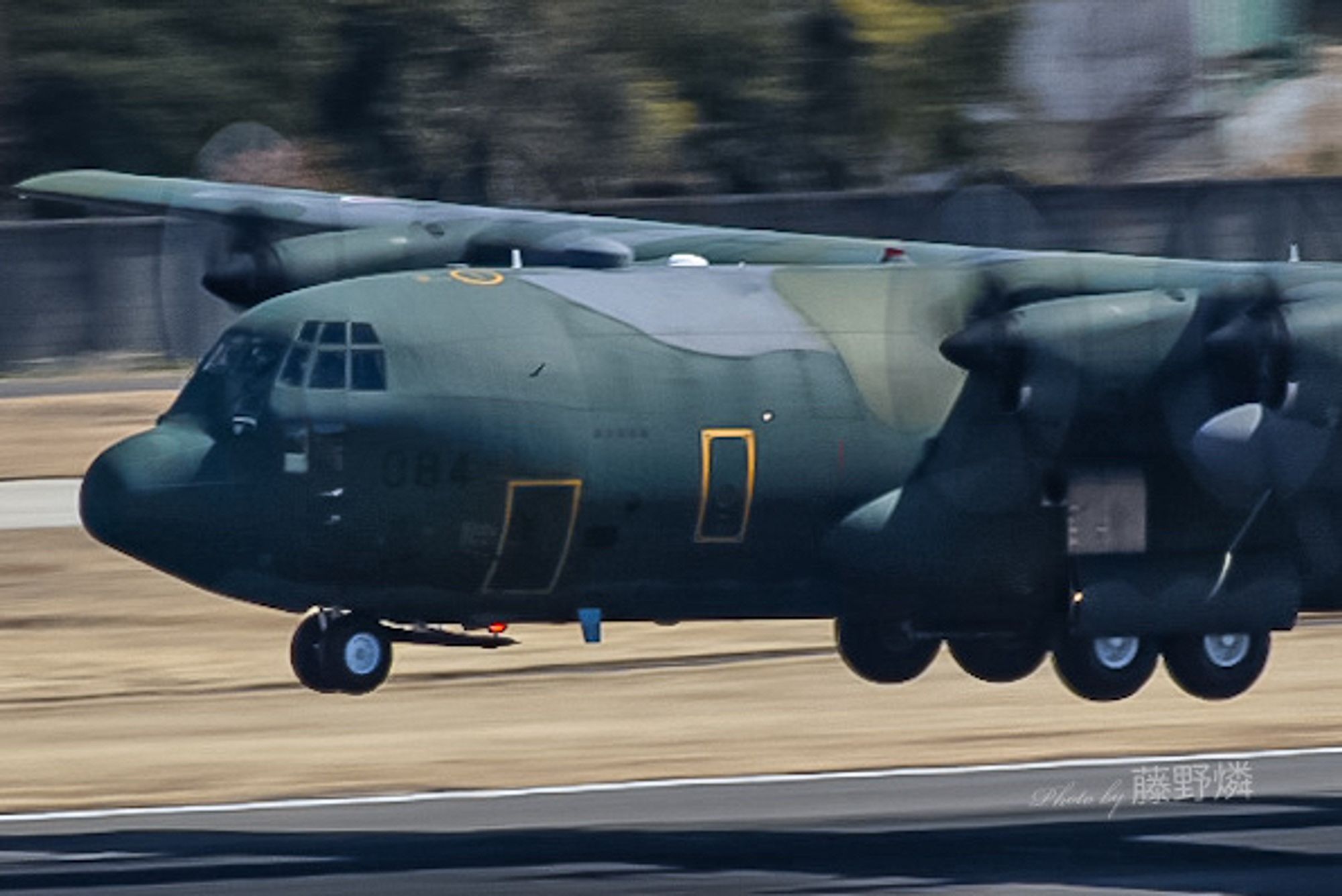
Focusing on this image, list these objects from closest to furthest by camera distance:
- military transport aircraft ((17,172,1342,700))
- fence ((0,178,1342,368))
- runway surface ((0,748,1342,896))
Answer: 1. runway surface ((0,748,1342,896))
2. military transport aircraft ((17,172,1342,700))
3. fence ((0,178,1342,368))

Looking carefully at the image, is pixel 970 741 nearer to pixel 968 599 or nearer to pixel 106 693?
pixel 968 599

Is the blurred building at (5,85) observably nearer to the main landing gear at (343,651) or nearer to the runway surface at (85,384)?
the runway surface at (85,384)

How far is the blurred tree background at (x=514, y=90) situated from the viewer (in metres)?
54.3

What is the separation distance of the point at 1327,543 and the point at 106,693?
1380 cm

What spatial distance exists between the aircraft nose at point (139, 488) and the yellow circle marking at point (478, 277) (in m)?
2.65

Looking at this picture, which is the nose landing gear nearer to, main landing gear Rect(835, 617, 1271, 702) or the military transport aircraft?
the military transport aircraft

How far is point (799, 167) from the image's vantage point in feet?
185

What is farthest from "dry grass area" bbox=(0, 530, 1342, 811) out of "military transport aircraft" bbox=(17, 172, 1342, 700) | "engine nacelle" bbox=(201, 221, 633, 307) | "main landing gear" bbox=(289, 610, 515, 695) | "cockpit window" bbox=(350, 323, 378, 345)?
"cockpit window" bbox=(350, 323, 378, 345)

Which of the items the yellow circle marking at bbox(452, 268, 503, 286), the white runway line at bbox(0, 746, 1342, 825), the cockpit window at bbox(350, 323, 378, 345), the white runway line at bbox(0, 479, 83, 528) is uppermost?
the yellow circle marking at bbox(452, 268, 503, 286)

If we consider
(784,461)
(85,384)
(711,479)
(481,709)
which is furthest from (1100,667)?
(85,384)

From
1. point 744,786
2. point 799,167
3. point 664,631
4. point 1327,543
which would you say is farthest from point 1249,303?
point 799,167

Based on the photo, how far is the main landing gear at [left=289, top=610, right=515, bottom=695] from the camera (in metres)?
20.3

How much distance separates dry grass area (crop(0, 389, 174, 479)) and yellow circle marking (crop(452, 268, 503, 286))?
1488 centimetres

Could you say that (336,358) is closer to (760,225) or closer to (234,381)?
(234,381)
